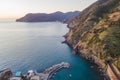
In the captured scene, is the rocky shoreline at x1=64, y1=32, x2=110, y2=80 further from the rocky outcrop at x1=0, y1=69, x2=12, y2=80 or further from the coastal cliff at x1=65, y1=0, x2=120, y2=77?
the rocky outcrop at x1=0, y1=69, x2=12, y2=80

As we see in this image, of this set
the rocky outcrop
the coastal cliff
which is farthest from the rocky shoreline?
the rocky outcrop

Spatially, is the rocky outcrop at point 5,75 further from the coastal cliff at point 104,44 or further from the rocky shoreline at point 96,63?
the coastal cliff at point 104,44

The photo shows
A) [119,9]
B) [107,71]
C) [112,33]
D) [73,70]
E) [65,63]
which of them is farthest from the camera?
[119,9]

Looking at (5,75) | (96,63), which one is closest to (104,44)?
(96,63)

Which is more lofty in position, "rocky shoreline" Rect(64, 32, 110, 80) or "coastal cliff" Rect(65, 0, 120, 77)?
"coastal cliff" Rect(65, 0, 120, 77)

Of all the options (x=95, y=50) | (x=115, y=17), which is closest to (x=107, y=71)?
(x=95, y=50)

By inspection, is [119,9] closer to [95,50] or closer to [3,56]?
[95,50]

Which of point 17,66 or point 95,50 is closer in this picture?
point 17,66

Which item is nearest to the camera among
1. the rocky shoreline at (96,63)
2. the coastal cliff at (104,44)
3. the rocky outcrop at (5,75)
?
the rocky outcrop at (5,75)

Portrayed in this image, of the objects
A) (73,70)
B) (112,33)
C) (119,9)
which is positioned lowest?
(73,70)

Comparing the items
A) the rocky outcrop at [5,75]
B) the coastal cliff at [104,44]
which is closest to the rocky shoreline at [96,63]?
the coastal cliff at [104,44]

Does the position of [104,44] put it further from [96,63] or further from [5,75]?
[5,75]
